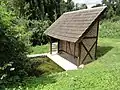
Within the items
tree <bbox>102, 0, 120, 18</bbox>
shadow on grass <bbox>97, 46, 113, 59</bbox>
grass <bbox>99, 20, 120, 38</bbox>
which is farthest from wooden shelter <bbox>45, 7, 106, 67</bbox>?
tree <bbox>102, 0, 120, 18</bbox>

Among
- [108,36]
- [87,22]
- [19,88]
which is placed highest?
[87,22]

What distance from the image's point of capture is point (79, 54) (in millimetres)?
15469

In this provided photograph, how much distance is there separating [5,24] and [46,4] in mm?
23724

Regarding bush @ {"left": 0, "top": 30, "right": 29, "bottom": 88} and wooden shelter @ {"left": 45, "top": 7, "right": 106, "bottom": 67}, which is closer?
bush @ {"left": 0, "top": 30, "right": 29, "bottom": 88}

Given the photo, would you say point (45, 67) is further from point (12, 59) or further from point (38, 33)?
point (38, 33)

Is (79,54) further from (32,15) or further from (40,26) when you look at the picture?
(32,15)

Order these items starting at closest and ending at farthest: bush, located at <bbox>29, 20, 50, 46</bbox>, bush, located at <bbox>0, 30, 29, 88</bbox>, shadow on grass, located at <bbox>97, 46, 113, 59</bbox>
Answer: bush, located at <bbox>0, 30, 29, 88</bbox> → shadow on grass, located at <bbox>97, 46, 113, 59</bbox> → bush, located at <bbox>29, 20, 50, 46</bbox>

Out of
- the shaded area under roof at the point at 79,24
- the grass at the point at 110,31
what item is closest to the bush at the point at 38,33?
the grass at the point at 110,31

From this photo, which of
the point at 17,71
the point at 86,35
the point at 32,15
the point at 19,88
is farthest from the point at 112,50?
the point at 32,15

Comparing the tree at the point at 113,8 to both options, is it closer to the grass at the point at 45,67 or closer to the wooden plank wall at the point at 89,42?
the grass at the point at 45,67

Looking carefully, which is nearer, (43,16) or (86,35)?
(86,35)

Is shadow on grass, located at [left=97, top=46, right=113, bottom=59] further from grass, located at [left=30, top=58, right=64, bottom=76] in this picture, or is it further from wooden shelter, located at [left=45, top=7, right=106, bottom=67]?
grass, located at [left=30, top=58, right=64, bottom=76]

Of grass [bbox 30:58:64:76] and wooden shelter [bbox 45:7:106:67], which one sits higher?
wooden shelter [bbox 45:7:106:67]

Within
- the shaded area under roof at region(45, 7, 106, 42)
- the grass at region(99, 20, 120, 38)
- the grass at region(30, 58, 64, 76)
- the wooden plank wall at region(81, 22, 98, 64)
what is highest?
the shaded area under roof at region(45, 7, 106, 42)
